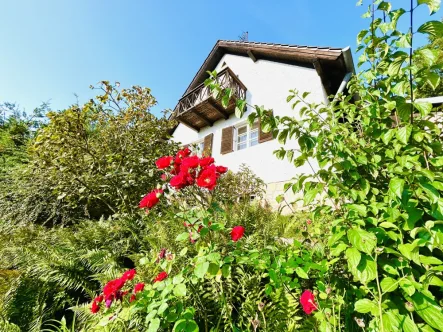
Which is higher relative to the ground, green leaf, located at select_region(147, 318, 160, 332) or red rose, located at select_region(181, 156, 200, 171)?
red rose, located at select_region(181, 156, 200, 171)

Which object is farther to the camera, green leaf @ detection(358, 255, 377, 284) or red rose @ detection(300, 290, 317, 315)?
red rose @ detection(300, 290, 317, 315)

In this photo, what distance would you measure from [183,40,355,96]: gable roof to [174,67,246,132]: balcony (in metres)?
1.36

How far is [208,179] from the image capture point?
1.16 m

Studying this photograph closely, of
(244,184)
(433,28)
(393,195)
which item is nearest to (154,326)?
(393,195)

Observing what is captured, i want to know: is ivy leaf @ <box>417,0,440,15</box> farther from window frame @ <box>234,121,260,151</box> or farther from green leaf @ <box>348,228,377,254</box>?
window frame @ <box>234,121,260,151</box>

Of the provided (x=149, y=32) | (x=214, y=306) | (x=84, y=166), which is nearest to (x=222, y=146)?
(x=149, y=32)

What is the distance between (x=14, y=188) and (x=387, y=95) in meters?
7.26

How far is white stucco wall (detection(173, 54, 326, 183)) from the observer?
6.64 m

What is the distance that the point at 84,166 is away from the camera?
368cm

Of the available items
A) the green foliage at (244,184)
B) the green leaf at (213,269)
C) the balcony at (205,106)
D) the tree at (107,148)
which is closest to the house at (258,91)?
the balcony at (205,106)

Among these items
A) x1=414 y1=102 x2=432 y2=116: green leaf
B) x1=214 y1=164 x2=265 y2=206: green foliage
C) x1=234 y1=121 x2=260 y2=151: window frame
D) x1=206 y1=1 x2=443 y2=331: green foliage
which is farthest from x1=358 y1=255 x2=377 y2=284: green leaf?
x1=234 y1=121 x2=260 y2=151: window frame

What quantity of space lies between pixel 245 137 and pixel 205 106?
7.73ft

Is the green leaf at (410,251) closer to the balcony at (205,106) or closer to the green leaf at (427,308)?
the green leaf at (427,308)

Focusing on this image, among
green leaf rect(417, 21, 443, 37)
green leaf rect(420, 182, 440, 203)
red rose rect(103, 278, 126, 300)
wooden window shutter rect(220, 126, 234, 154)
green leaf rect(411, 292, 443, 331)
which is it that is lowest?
red rose rect(103, 278, 126, 300)
